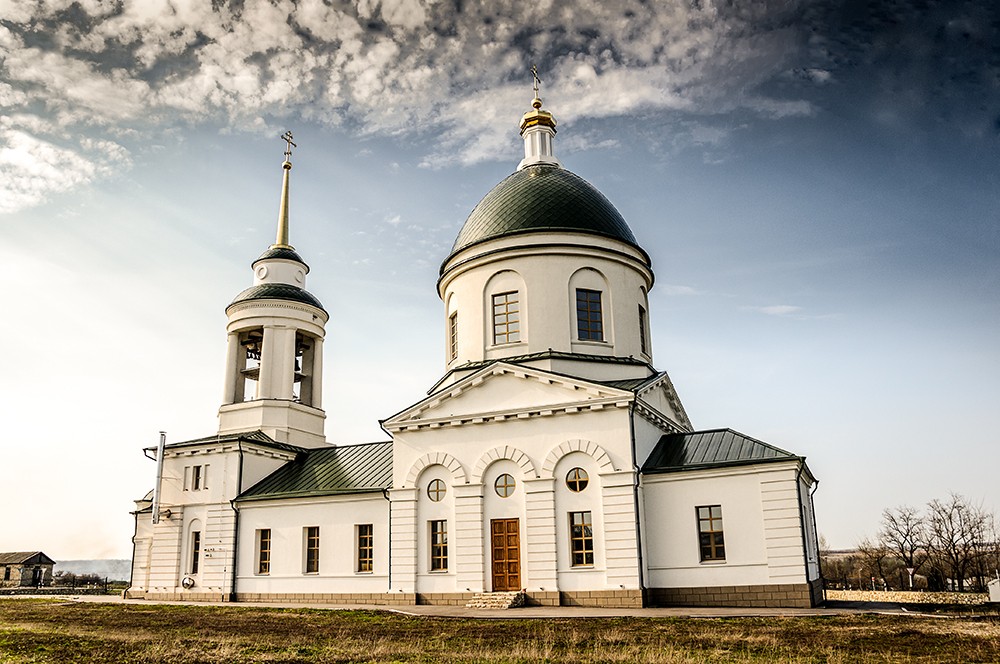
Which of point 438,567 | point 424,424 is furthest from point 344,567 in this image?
point 424,424

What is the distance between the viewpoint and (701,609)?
766 inches

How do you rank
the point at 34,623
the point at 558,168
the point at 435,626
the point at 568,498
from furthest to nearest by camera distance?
1. the point at 558,168
2. the point at 568,498
3. the point at 34,623
4. the point at 435,626

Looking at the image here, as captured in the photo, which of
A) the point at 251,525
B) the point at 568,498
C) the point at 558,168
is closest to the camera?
the point at 568,498

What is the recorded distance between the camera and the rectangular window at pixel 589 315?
2575 cm

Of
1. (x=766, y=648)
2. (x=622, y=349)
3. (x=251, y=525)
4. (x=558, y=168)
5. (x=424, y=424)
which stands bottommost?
(x=766, y=648)

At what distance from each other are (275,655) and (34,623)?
9.00 m

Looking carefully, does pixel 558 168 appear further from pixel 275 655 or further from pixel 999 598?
pixel 275 655

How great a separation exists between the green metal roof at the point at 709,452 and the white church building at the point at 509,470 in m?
0.07

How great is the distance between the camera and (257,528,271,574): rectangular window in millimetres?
27109

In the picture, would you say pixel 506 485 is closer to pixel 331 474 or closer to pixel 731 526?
pixel 731 526

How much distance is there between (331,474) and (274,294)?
8.45 metres

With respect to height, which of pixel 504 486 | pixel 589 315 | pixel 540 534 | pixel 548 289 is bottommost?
pixel 540 534

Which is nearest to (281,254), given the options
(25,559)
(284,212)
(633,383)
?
(284,212)

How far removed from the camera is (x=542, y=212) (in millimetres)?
26547
